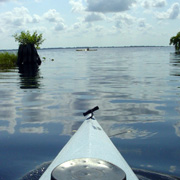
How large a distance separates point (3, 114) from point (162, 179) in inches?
285

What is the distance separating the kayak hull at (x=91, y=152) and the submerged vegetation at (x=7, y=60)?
3737 centimetres

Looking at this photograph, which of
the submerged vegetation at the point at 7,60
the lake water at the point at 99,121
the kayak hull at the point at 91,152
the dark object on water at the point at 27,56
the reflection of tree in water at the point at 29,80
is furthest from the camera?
the dark object on water at the point at 27,56

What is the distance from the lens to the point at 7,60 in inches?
1670

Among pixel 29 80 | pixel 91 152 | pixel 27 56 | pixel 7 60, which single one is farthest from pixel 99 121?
pixel 27 56

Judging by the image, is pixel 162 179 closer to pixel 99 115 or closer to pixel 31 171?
pixel 31 171

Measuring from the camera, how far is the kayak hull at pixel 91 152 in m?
3.76

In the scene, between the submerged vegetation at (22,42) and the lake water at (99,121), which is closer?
the lake water at (99,121)

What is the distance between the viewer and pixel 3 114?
10.5m

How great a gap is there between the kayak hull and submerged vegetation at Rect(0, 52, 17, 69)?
37.4m

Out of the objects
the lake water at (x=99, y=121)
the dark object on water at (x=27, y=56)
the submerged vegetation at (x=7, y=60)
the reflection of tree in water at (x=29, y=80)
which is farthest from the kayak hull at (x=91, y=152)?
the dark object on water at (x=27, y=56)

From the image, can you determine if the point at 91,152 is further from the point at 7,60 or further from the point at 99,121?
the point at 7,60

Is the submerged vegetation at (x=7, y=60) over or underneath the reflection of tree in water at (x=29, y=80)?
over

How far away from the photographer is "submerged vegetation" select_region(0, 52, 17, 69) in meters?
40.8

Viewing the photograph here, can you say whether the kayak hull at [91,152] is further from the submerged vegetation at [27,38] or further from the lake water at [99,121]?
the submerged vegetation at [27,38]
